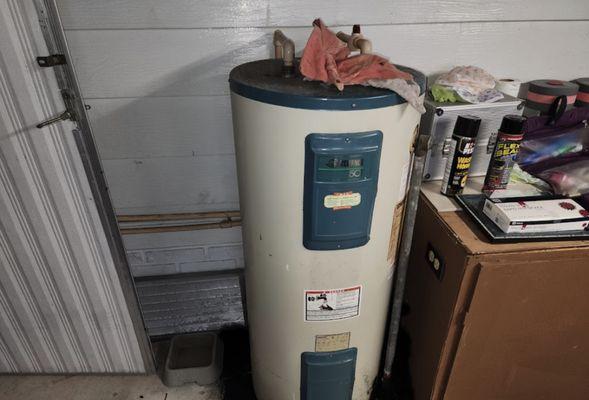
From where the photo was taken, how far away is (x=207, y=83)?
1.24 m

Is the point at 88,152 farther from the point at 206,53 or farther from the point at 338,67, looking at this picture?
the point at 338,67

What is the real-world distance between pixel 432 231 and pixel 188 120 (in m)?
0.86

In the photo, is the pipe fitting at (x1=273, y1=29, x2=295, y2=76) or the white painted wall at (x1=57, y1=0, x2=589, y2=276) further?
the white painted wall at (x1=57, y1=0, x2=589, y2=276)

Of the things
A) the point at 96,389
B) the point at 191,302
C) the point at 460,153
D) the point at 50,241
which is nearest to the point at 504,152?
the point at 460,153

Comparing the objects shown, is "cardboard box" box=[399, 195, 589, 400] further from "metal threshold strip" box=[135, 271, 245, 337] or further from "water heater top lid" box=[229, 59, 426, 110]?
"metal threshold strip" box=[135, 271, 245, 337]

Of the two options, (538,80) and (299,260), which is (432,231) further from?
(538,80)

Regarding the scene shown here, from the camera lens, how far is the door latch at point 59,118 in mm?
1018

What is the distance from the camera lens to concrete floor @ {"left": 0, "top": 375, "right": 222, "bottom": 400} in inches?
58.0

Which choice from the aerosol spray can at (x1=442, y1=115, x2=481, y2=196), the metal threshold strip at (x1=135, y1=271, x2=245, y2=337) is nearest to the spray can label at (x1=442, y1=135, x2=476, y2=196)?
the aerosol spray can at (x1=442, y1=115, x2=481, y2=196)

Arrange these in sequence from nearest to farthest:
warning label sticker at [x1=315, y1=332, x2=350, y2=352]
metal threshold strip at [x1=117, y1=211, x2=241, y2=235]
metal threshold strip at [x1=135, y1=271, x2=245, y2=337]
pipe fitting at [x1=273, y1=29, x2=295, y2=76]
Result: pipe fitting at [x1=273, y1=29, x2=295, y2=76] → warning label sticker at [x1=315, y1=332, x2=350, y2=352] → metal threshold strip at [x1=117, y1=211, x2=241, y2=235] → metal threshold strip at [x1=135, y1=271, x2=245, y2=337]

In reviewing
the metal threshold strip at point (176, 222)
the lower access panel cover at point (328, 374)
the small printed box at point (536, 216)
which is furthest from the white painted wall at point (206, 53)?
the lower access panel cover at point (328, 374)

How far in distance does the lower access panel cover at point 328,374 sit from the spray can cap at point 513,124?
0.77 meters

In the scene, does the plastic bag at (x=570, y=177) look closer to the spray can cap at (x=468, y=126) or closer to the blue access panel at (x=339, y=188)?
the spray can cap at (x=468, y=126)

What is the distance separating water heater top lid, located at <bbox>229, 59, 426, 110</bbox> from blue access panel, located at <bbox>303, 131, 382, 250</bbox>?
0.20 feet
